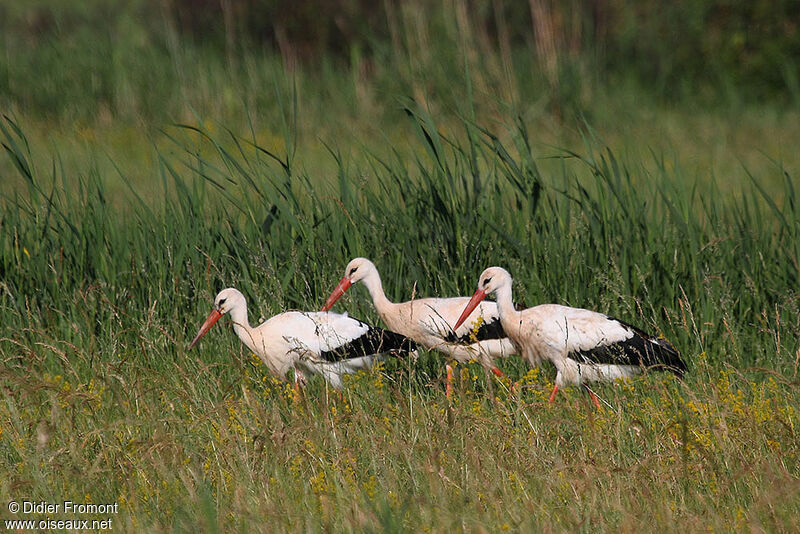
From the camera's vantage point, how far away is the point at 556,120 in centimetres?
1245

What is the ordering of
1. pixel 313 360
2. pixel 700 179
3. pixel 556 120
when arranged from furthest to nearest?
pixel 556 120 < pixel 700 179 < pixel 313 360

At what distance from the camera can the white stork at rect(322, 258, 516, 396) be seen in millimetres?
5352

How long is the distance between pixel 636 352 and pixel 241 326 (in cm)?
198

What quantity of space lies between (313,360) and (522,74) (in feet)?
27.0

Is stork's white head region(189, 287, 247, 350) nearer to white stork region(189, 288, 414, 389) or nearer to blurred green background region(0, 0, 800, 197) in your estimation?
white stork region(189, 288, 414, 389)

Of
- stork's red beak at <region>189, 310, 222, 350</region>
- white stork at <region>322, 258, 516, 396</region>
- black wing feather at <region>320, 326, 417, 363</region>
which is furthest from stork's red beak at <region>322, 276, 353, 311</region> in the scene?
stork's red beak at <region>189, 310, 222, 350</region>

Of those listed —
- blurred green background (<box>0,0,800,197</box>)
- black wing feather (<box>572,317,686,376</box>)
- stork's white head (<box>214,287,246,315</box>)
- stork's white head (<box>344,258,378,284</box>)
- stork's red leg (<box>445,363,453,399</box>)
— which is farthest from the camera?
blurred green background (<box>0,0,800,197</box>)

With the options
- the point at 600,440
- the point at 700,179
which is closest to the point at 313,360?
the point at 600,440

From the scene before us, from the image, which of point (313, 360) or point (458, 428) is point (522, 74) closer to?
point (313, 360)

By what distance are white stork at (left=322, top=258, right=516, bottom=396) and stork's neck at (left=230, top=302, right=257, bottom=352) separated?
0.43 metres

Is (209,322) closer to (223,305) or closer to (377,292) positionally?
(223,305)

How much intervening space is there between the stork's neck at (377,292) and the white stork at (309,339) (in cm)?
32

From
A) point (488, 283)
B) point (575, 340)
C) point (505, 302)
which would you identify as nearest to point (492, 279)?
point (488, 283)

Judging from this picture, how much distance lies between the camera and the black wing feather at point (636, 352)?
4973 millimetres
